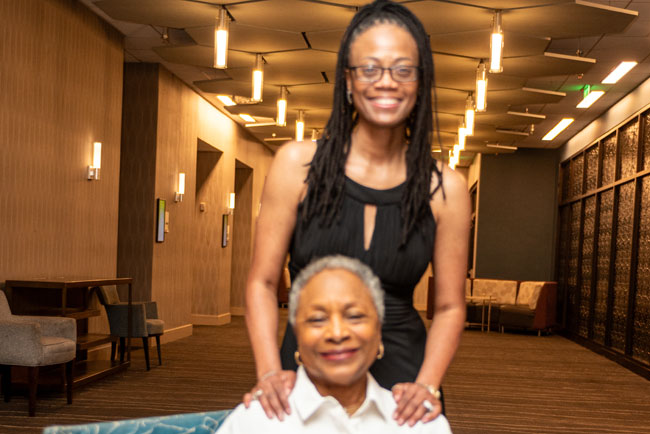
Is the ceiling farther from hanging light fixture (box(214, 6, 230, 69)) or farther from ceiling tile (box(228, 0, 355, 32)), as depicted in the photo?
hanging light fixture (box(214, 6, 230, 69))

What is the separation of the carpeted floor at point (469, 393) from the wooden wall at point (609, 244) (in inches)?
24.1

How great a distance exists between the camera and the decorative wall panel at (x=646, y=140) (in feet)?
28.7

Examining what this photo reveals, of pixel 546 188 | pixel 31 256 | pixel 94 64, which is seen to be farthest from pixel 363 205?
pixel 546 188

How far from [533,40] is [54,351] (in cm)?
468

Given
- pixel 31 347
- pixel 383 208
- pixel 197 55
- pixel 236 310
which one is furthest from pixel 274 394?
pixel 236 310

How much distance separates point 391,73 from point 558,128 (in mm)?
11836

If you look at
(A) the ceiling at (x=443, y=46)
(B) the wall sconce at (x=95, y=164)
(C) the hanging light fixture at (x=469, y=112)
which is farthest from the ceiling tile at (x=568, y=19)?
(B) the wall sconce at (x=95, y=164)

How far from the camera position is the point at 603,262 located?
10867mm

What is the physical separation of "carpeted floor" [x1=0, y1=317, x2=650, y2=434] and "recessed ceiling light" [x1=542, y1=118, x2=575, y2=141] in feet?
12.6

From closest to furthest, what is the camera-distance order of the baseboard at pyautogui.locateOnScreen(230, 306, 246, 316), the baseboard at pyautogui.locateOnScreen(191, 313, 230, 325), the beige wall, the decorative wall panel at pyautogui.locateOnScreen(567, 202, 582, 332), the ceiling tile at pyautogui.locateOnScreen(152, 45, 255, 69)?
the beige wall
the ceiling tile at pyautogui.locateOnScreen(152, 45, 255, 69)
the baseboard at pyautogui.locateOnScreen(191, 313, 230, 325)
the decorative wall panel at pyautogui.locateOnScreen(567, 202, 582, 332)
the baseboard at pyautogui.locateOnScreen(230, 306, 246, 316)

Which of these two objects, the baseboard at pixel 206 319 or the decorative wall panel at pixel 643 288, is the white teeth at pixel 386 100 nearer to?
the decorative wall panel at pixel 643 288

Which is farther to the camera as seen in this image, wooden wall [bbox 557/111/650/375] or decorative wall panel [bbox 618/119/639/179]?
decorative wall panel [bbox 618/119/639/179]

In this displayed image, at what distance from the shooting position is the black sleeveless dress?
52.1 inches

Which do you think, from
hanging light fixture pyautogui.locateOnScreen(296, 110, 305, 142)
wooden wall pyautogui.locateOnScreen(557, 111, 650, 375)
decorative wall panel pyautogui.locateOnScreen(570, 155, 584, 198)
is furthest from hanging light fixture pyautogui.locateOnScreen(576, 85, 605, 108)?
hanging light fixture pyautogui.locateOnScreen(296, 110, 305, 142)
